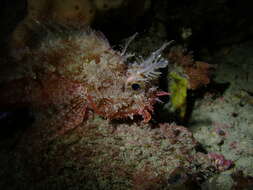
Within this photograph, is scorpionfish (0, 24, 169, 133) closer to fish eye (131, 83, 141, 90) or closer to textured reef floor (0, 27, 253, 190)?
fish eye (131, 83, 141, 90)

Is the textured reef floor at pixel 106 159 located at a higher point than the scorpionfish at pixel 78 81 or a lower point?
lower

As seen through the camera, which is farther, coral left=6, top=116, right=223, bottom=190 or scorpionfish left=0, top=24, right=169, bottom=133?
scorpionfish left=0, top=24, right=169, bottom=133

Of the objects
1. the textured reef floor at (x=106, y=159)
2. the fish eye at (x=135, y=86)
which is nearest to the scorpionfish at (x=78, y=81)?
the fish eye at (x=135, y=86)

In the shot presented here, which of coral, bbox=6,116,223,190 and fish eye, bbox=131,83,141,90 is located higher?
fish eye, bbox=131,83,141,90

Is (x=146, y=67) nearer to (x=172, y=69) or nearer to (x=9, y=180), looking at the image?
(x=172, y=69)

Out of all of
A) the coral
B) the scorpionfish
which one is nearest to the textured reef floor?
the coral

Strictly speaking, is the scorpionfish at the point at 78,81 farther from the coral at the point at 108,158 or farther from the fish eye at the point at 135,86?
the coral at the point at 108,158

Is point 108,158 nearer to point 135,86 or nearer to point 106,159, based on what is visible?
point 106,159

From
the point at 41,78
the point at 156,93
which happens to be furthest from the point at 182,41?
the point at 41,78
